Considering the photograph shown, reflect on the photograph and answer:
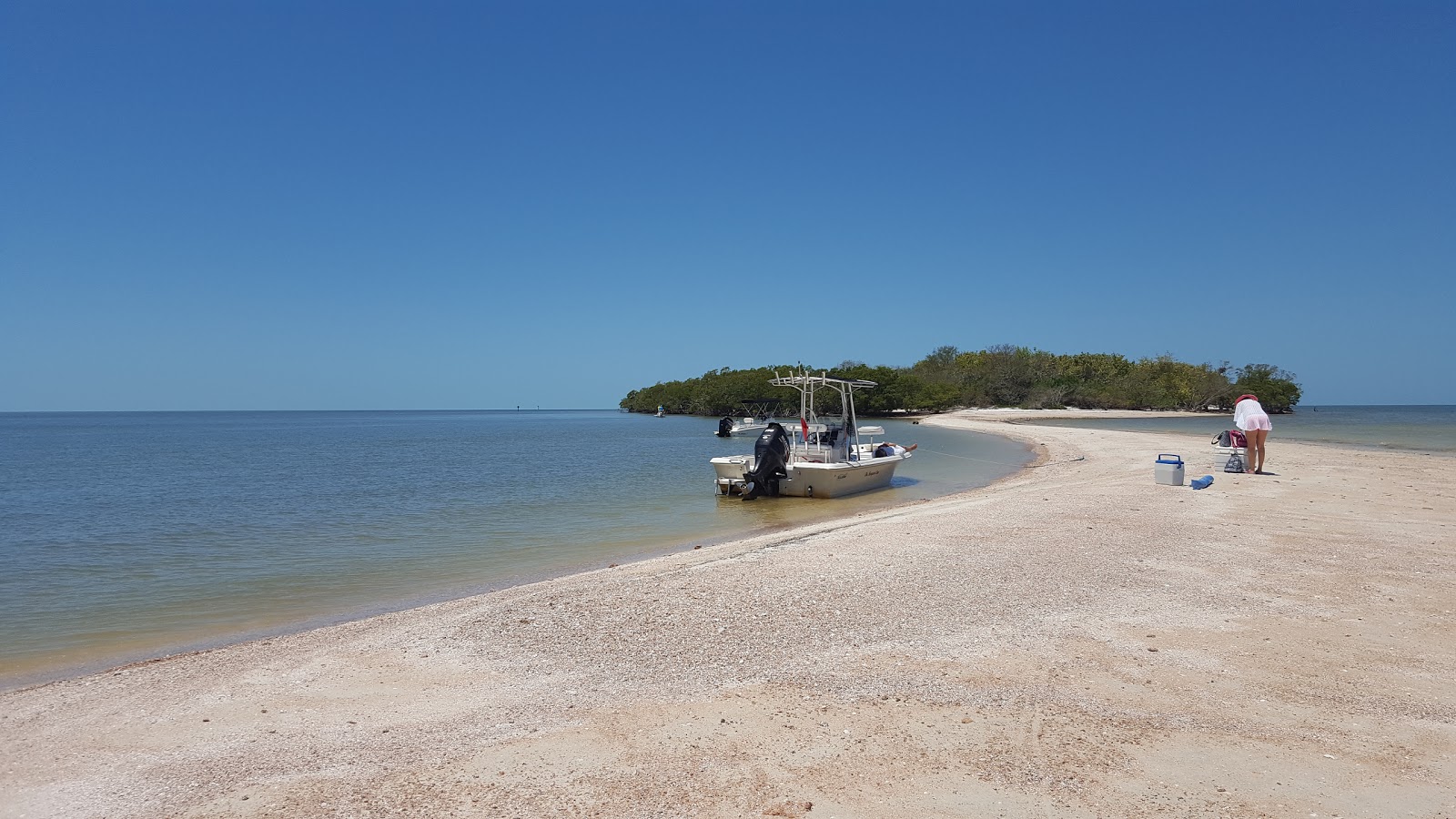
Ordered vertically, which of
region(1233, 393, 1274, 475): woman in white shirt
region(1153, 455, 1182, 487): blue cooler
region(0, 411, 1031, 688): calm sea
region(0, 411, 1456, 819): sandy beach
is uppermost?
region(1233, 393, 1274, 475): woman in white shirt

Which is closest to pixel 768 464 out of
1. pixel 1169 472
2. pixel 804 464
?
pixel 804 464

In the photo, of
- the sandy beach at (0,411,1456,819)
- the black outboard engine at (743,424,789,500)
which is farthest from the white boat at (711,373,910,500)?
the sandy beach at (0,411,1456,819)

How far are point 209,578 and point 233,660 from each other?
6.78 m

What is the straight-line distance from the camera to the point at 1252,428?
19.2 meters

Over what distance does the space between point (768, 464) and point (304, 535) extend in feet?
37.5

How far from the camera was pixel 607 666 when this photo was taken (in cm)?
643

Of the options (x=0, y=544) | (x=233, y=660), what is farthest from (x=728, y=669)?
(x=0, y=544)

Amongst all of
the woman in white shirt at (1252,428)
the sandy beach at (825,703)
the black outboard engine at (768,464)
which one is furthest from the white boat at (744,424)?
the sandy beach at (825,703)

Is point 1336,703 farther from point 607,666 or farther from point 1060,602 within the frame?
point 607,666

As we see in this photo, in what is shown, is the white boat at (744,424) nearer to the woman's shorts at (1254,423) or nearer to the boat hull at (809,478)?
the boat hull at (809,478)

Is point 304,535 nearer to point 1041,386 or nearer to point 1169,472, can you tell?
point 1169,472

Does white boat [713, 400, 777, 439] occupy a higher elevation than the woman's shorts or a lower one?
lower

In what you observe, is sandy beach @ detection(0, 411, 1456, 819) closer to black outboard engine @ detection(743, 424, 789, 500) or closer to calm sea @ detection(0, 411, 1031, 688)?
calm sea @ detection(0, 411, 1031, 688)

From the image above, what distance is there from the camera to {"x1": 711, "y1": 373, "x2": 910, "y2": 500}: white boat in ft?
73.2
